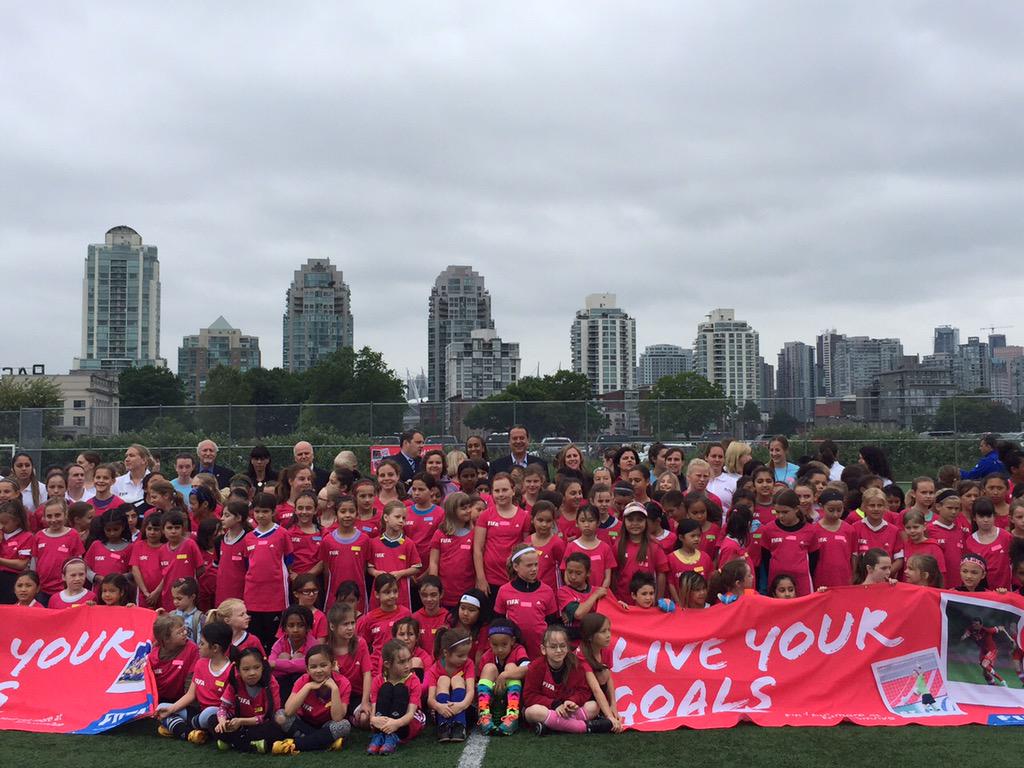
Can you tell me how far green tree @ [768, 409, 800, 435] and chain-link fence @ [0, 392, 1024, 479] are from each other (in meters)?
0.02

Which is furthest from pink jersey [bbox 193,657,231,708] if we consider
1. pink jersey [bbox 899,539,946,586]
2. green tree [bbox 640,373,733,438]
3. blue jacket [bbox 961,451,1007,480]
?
green tree [bbox 640,373,733,438]

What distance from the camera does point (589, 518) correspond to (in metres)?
Result: 7.09

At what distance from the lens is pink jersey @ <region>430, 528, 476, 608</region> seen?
749 centimetres

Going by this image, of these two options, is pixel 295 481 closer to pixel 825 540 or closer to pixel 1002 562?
pixel 825 540

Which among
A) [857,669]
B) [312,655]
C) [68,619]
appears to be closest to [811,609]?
[857,669]

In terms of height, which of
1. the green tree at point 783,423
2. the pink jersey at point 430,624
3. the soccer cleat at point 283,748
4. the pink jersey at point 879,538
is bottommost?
the soccer cleat at point 283,748

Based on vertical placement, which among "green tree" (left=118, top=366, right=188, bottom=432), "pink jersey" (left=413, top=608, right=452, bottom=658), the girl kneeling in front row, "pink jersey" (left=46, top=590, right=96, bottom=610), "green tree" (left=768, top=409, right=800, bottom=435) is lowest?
the girl kneeling in front row

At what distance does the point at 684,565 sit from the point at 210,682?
3.84m

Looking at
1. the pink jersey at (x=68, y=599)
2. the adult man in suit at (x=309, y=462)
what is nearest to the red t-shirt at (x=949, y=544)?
the adult man in suit at (x=309, y=462)

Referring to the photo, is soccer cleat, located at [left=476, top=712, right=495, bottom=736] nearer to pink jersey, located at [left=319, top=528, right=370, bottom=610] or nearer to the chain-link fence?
pink jersey, located at [left=319, top=528, right=370, bottom=610]

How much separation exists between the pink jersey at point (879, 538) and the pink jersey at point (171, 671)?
563cm

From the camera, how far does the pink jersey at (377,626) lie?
6.80 m

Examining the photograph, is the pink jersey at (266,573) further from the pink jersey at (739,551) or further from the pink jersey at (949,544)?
the pink jersey at (949,544)

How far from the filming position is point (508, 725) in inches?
244
